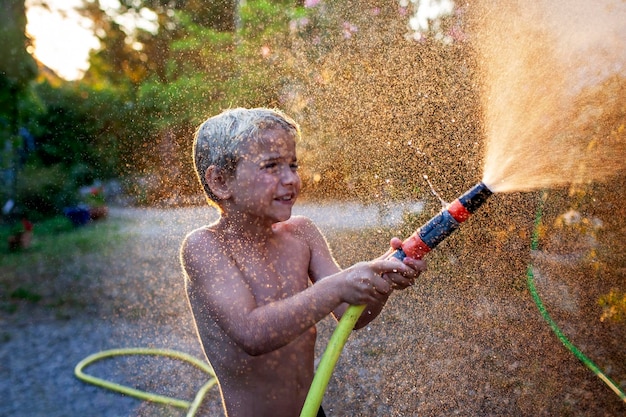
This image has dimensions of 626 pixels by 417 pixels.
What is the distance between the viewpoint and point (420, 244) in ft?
4.47

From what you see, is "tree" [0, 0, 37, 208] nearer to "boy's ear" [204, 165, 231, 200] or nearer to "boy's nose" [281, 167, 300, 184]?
"boy's ear" [204, 165, 231, 200]

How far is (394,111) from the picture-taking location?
15.6ft

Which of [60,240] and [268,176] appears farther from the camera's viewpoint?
[60,240]

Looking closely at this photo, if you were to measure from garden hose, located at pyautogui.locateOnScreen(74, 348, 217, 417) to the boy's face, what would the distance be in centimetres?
178

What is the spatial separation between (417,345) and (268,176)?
2.34 meters

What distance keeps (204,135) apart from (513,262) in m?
3.23

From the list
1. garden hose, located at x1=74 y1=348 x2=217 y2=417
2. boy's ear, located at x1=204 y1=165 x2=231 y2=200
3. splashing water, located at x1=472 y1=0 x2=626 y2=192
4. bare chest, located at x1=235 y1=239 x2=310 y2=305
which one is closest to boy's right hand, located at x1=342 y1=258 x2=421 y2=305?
bare chest, located at x1=235 y1=239 x2=310 y2=305

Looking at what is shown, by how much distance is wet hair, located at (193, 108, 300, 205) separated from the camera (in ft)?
5.25

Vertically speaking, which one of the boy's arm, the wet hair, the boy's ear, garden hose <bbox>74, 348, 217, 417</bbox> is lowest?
garden hose <bbox>74, 348, 217, 417</bbox>

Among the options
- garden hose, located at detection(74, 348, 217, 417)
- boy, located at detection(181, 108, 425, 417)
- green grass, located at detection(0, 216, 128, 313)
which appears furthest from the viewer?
green grass, located at detection(0, 216, 128, 313)

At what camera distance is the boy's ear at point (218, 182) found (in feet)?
5.45

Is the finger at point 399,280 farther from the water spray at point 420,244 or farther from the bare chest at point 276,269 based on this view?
the bare chest at point 276,269

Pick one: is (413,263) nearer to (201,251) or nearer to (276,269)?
(276,269)

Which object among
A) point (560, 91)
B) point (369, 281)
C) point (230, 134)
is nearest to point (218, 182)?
point (230, 134)
